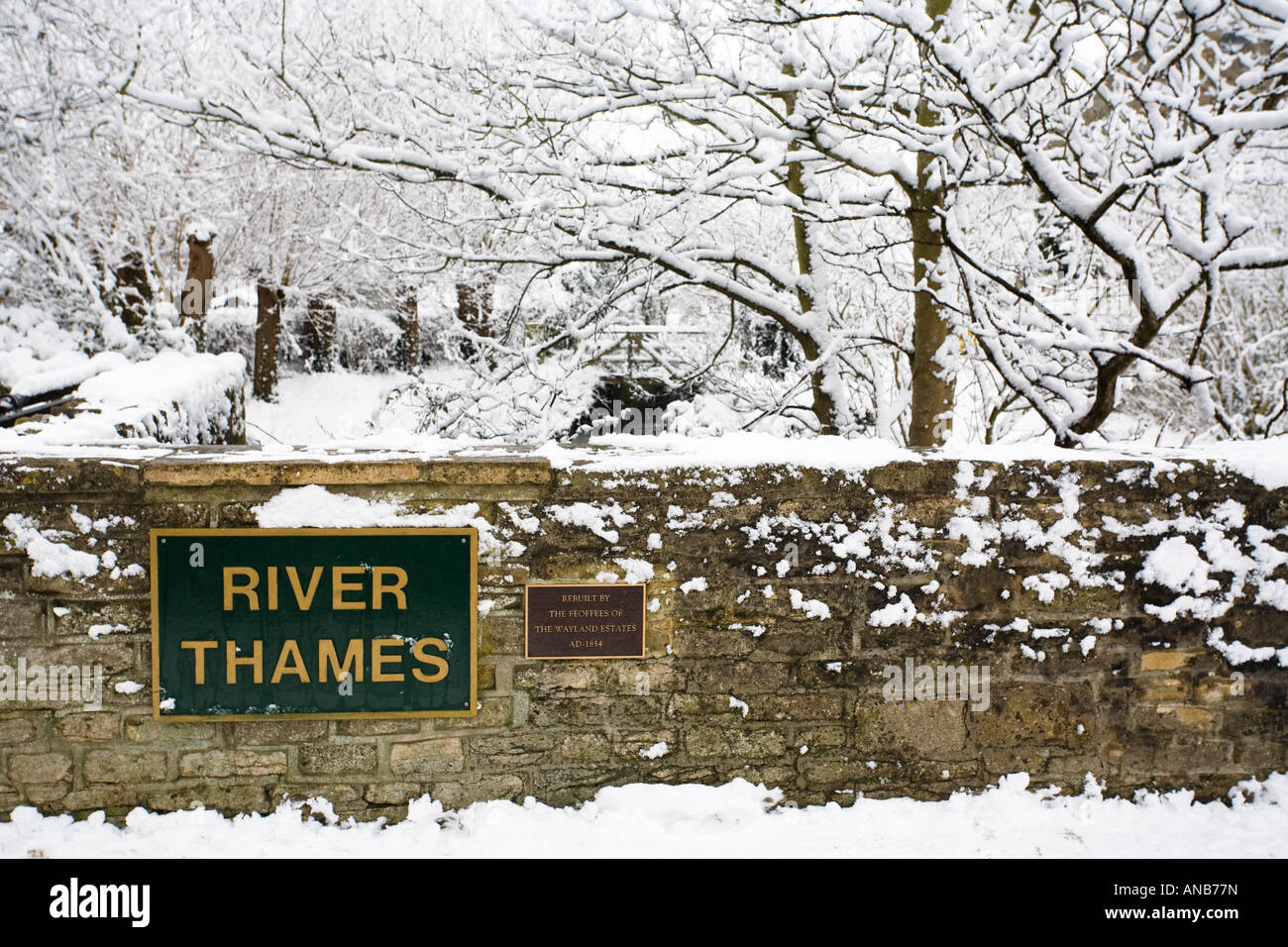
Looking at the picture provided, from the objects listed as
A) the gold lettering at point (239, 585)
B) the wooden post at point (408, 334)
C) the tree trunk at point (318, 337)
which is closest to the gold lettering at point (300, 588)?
the gold lettering at point (239, 585)

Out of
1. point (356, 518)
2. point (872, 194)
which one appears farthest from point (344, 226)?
point (356, 518)

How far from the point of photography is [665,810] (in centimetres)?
322

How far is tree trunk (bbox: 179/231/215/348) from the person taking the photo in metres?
10.1

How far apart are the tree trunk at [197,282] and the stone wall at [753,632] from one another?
26.6ft

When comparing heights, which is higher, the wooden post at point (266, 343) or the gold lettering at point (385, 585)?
the wooden post at point (266, 343)

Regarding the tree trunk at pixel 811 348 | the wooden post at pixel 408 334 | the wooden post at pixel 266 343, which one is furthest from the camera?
the wooden post at pixel 408 334

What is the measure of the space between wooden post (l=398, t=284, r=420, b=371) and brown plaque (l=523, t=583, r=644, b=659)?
50.4 ft

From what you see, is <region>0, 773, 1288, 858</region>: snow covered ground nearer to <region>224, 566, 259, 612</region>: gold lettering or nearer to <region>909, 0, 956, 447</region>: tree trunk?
<region>224, 566, 259, 612</region>: gold lettering

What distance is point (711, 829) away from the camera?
3.18 metres

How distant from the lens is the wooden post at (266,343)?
15.8m

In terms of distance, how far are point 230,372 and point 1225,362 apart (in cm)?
1068

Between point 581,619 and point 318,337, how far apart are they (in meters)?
17.6

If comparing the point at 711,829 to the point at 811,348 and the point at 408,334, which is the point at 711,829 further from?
the point at 408,334

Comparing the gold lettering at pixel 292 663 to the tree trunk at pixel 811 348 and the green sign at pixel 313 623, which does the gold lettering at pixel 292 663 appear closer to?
the green sign at pixel 313 623
